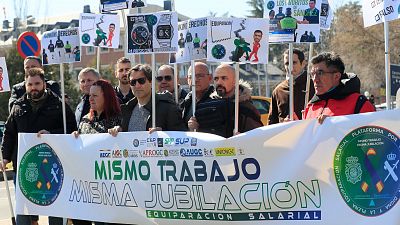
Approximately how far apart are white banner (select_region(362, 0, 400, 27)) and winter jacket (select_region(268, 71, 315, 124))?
1.00 meters

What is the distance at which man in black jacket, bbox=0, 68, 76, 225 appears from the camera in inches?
301

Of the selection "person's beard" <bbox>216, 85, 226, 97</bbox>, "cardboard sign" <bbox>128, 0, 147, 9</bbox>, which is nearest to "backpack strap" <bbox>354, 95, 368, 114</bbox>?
"person's beard" <bbox>216, 85, 226, 97</bbox>

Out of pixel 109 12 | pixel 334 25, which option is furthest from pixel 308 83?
pixel 334 25

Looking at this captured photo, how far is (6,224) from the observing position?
387 inches

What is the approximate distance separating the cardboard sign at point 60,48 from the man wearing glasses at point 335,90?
3.37 meters

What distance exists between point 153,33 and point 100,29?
2.20 m

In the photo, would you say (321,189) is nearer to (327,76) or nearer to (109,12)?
(327,76)

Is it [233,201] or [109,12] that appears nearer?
[233,201]

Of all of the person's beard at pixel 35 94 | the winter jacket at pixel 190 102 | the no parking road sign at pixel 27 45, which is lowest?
the winter jacket at pixel 190 102

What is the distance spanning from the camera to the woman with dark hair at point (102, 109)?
700cm

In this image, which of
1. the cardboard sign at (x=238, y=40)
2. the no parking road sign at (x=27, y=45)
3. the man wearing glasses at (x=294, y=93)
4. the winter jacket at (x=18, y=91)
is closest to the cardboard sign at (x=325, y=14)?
the man wearing glasses at (x=294, y=93)

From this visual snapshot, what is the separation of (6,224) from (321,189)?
18.5ft

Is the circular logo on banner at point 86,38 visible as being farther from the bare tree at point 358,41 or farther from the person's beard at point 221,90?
the bare tree at point 358,41

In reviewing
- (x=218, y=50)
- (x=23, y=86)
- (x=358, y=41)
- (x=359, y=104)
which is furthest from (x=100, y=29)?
(x=358, y=41)
